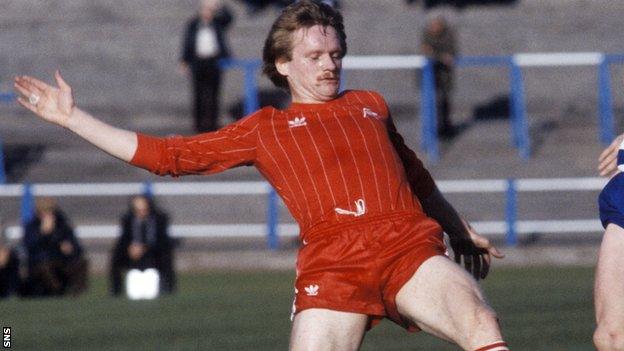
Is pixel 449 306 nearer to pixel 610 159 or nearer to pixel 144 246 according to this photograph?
pixel 610 159

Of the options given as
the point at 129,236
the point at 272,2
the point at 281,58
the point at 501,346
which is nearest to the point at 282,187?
the point at 281,58

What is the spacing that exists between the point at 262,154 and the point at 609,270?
71.8 inches

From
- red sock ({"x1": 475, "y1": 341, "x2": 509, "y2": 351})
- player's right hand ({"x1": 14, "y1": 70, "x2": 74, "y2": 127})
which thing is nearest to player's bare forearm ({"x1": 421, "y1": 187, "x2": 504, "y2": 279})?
red sock ({"x1": 475, "y1": 341, "x2": 509, "y2": 351})

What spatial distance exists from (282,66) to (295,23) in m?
0.21

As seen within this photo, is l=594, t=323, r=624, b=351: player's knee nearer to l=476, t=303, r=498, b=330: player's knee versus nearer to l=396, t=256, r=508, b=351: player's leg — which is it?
l=396, t=256, r=508, b=351: player's leg

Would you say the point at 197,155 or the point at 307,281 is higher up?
the point at 197,155

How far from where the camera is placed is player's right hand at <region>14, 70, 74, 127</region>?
658 centimetres

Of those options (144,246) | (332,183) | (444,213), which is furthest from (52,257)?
(332,183)

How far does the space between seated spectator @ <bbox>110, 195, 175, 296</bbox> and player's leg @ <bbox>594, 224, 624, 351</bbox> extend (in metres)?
10.2

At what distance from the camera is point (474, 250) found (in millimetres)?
7293

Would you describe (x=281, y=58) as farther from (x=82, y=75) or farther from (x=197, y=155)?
(x=82, y=75)

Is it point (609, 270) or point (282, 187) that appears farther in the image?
point (609, 270)

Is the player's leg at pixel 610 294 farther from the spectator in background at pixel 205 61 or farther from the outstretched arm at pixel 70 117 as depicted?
the spectator in background at pixel 205 61

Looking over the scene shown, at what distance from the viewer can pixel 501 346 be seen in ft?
20.1
